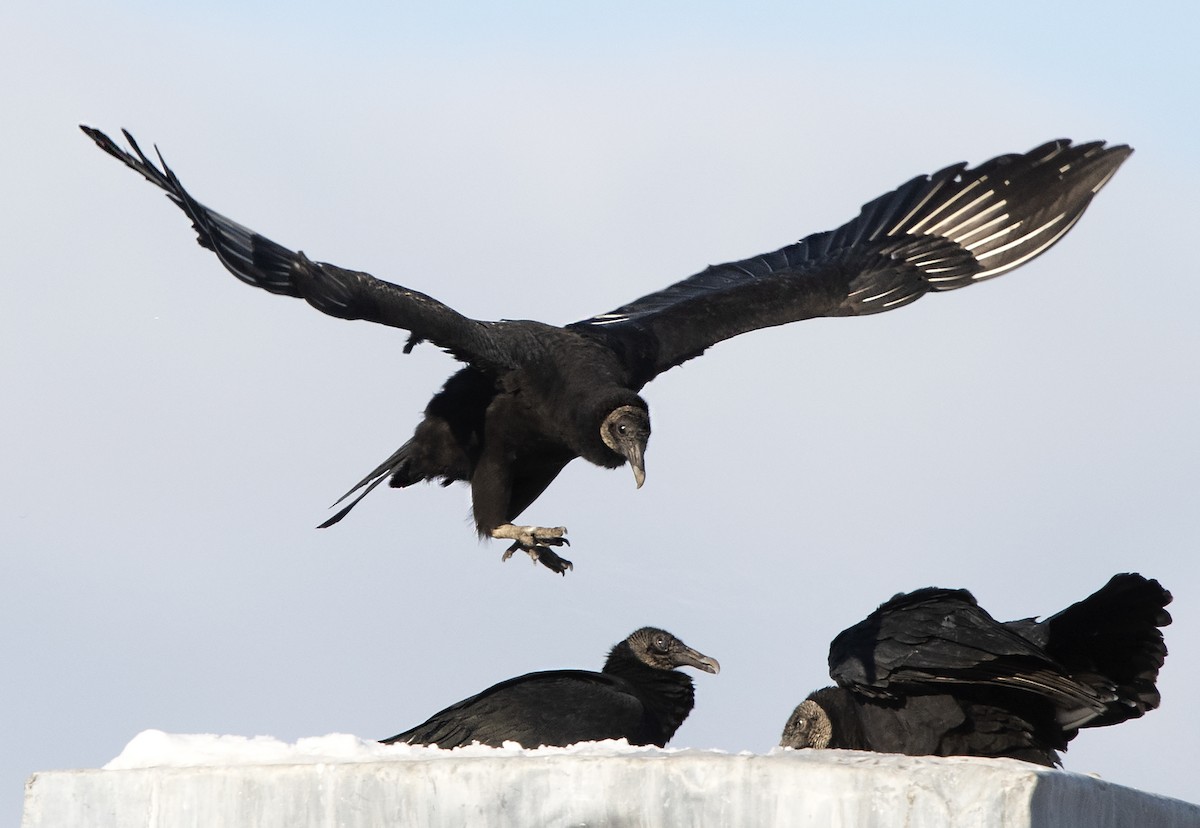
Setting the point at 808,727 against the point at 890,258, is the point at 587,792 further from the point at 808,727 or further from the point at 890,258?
the point at 890,258

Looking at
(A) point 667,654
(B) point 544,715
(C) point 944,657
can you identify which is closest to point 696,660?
(A) point 667,654

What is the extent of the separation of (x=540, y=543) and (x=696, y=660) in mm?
944

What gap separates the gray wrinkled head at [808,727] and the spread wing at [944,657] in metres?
0.80

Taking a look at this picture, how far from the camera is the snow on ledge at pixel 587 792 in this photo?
3.10 m

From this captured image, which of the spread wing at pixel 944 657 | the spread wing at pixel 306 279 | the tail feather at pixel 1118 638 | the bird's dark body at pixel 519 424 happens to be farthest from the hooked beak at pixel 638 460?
the tail feather at pixel 1118 638

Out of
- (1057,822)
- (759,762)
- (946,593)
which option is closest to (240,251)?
(946,593)

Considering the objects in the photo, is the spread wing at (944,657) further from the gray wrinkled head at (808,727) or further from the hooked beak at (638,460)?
the hooked beak at (638,460)

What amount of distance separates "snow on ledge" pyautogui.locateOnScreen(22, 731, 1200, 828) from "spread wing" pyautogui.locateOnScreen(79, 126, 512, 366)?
6.51 feet

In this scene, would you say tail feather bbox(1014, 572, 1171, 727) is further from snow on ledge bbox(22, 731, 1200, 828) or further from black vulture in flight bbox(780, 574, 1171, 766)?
snow on ledge bbox(22, 731, 1200, 828)

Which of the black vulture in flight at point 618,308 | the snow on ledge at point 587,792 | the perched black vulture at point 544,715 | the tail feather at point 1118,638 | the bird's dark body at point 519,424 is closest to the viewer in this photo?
the snow on ledge at point 587,792

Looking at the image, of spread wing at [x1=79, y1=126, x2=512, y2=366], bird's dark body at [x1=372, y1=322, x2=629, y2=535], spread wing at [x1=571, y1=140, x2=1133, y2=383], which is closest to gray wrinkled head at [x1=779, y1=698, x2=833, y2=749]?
bird's dark body at [x1=372, y1=322, x2=629, y2=535]

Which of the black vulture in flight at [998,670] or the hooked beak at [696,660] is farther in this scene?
the hooked beak at [696,660]

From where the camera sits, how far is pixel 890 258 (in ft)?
24.6

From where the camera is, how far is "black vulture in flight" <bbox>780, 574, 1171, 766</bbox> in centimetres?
463
